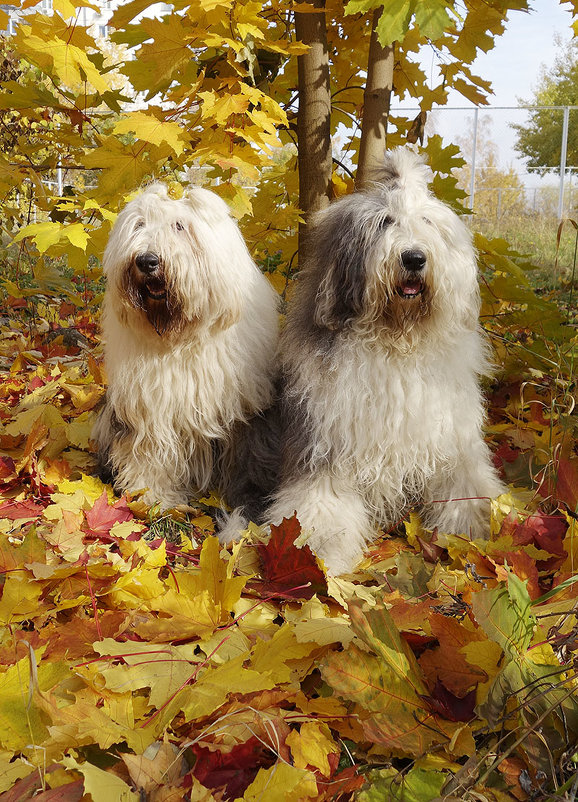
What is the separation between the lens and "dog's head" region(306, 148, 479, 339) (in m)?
2.55

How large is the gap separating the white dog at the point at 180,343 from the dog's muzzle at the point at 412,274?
65cm

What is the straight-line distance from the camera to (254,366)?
299 centimetres

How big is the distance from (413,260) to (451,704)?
1.46 metres

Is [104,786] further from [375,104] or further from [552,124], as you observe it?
[552,124]

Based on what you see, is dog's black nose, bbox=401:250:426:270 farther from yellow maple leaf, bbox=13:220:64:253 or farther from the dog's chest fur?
yellow maple leaf, bbox=13:220:64:253

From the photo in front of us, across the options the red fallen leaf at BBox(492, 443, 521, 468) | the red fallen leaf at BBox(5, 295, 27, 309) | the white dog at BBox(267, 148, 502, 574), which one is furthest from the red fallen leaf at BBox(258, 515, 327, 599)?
the red fallen leaf at BBox(5, 295, 27, 309)

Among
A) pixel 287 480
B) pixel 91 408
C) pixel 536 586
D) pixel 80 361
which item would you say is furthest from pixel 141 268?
Result: pixel 80 361

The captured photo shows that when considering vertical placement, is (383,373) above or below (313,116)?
below

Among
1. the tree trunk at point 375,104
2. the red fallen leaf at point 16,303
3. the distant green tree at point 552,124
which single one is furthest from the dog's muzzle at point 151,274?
the distant green tree at point 552,124

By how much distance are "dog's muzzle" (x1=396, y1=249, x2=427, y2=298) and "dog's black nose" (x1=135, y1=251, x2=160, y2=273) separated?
34.5 inches

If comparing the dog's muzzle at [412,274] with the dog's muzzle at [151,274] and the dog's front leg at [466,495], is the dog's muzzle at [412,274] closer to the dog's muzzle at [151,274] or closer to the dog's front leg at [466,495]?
the dog's front leg at [466,495]

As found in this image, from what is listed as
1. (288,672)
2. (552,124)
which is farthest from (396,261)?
(552,124)

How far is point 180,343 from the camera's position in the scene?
283cm


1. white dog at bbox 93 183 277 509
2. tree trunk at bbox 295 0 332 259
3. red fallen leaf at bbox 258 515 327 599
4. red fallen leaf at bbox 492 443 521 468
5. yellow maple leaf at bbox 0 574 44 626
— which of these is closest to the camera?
yellow maple leaf at bbox 0 574 44 626
